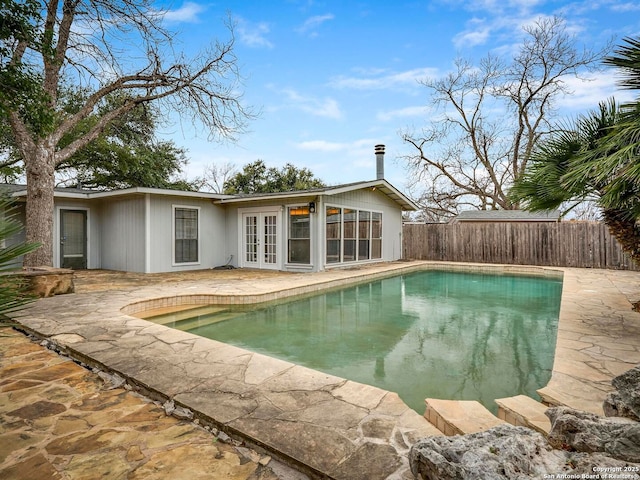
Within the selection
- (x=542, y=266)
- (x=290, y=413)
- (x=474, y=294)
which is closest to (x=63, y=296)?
(x=290, y=413)

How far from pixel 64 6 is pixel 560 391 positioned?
33.4 feet

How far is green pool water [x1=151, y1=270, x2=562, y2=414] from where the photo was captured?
3.31 metres

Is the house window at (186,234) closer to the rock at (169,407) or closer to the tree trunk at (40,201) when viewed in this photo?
the tree trunk at (40,201)

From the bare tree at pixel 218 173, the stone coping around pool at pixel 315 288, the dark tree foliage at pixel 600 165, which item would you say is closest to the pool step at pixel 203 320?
the stone coping around pool at pixel 315 288

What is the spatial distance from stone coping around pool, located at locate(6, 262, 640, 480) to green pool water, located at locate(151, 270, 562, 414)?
1.70 feet

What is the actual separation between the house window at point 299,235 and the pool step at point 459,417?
319 inches

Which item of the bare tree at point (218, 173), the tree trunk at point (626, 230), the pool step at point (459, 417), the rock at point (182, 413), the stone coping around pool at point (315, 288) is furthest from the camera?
the bare tree at point (218, 173)

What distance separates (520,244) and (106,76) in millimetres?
13760

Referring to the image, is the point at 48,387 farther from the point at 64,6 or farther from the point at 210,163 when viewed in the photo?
the point at 210,163

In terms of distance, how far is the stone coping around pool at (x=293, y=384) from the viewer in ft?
5.79

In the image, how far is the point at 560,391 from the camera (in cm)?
240

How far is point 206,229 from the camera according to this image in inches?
430

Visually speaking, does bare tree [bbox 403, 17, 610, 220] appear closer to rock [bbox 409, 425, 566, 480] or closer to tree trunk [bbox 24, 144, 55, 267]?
tree trunk [bbox 24, 144, 55, 267]

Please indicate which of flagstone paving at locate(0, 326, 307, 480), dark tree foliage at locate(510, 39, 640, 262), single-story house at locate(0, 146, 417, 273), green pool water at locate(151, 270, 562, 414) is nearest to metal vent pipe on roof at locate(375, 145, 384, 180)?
single-story house at locate(0, 146, 417, 273)
